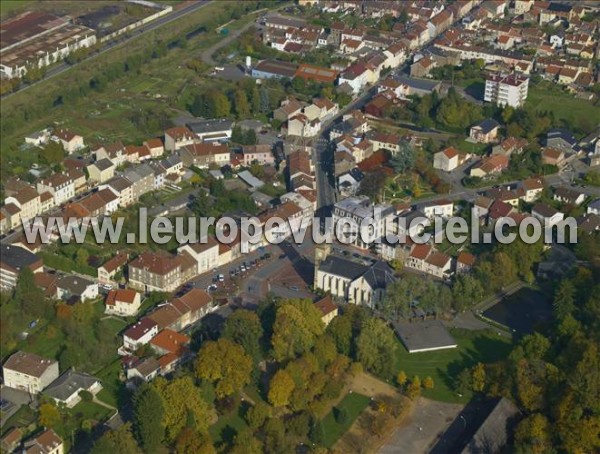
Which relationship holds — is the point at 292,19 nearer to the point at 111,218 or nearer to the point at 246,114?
the point at 246,114

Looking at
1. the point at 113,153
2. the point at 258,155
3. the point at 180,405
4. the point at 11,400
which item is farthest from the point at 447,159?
the point at 11,400

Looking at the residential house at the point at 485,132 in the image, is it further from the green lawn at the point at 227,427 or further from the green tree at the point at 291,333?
the green lawn at the point at 227,427

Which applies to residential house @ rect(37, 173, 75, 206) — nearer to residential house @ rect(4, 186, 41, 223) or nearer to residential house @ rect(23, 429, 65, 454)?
residential house @ rect(4, 186, 41, 223)

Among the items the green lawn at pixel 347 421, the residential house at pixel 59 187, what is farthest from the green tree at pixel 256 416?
the residential house at pixel 59 187

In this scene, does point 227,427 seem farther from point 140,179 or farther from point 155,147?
point 155,147

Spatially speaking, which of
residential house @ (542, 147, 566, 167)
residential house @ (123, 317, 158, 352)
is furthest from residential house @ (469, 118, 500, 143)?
residential house @ (123, 317, 158, 352)
